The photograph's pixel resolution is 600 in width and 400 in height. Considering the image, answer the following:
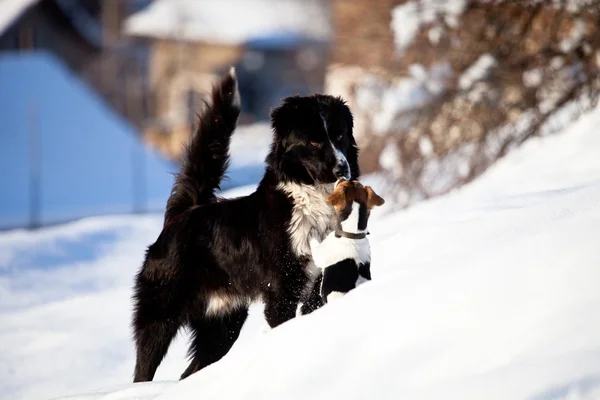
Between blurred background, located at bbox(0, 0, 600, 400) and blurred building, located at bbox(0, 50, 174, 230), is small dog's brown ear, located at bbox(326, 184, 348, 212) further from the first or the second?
blurred building, located at bbox(0, 50, 174, 230)

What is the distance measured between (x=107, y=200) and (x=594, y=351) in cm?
2357

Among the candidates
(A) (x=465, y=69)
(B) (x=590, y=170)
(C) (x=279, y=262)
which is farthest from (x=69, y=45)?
(C) (x=279, y=262)

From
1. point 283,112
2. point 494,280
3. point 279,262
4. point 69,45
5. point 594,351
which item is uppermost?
point 69,45

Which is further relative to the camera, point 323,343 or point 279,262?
point 279,262

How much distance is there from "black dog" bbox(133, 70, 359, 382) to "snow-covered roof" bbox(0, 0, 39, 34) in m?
33.7

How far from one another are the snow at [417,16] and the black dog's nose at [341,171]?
647 centimetres

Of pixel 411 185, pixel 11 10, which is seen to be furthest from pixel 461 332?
pixel 11 10

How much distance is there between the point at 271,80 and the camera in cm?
4084

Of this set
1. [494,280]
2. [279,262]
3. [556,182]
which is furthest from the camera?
[556,182]

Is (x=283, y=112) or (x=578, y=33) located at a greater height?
(x=578, y=33)

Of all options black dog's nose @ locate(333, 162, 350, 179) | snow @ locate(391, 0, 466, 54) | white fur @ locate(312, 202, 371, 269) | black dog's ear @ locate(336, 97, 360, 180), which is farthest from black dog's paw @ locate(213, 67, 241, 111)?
snow @ locate(391, 0, 466, 54)

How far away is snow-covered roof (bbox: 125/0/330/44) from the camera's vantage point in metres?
39.9

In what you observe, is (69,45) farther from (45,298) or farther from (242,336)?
(242,336)

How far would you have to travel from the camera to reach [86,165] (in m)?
24.0
